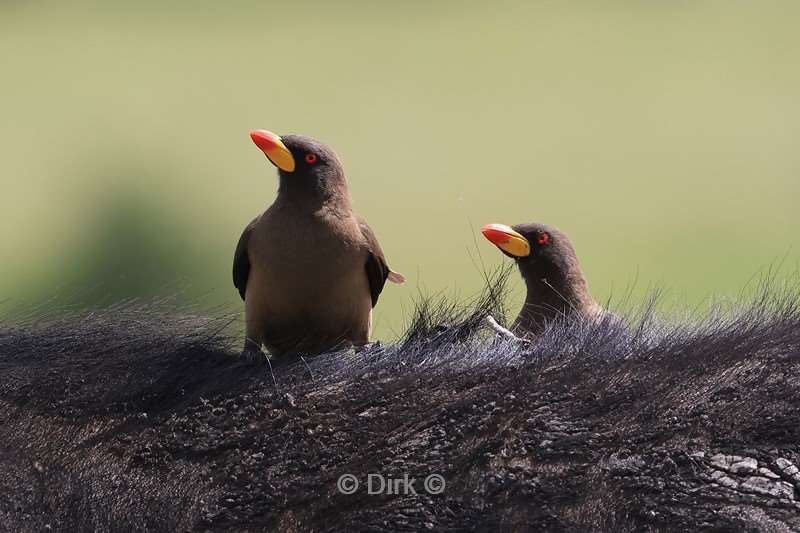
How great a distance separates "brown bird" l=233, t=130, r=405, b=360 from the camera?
2580mm

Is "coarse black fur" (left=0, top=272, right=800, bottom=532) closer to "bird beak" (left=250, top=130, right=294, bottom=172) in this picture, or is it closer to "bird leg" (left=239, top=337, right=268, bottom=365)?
"bird leg" (left=239, top=337, right=268, bottom=365)

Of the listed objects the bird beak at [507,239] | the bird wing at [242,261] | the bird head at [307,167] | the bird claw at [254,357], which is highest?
the bird head at [307,167]

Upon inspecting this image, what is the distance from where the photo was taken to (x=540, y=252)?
2965 mm

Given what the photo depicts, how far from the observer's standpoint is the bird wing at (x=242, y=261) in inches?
109

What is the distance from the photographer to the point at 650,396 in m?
1.69

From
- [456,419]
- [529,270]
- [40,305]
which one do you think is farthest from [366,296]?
[456,419]

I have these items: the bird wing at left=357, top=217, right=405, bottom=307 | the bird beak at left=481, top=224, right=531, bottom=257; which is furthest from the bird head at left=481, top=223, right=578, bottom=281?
the bird wing at left=357, top=217, right=405, bottom=307

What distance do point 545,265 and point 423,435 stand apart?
1306mm

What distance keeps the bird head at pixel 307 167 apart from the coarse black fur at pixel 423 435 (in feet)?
2.51

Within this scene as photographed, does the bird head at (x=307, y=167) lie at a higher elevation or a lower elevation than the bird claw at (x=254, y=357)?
higher

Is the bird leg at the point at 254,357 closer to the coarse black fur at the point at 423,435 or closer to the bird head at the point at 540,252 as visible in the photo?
the coarse black fur at the point at 423,435

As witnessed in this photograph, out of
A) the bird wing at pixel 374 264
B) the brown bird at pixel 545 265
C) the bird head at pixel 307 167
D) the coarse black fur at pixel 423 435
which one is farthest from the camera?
the brown bird at pixel 545 265

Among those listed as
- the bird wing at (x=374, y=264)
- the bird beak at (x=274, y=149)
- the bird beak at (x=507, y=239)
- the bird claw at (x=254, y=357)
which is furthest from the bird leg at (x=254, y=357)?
the bird beak at (x=507, y=239)

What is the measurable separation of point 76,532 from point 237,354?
0.36 meters
